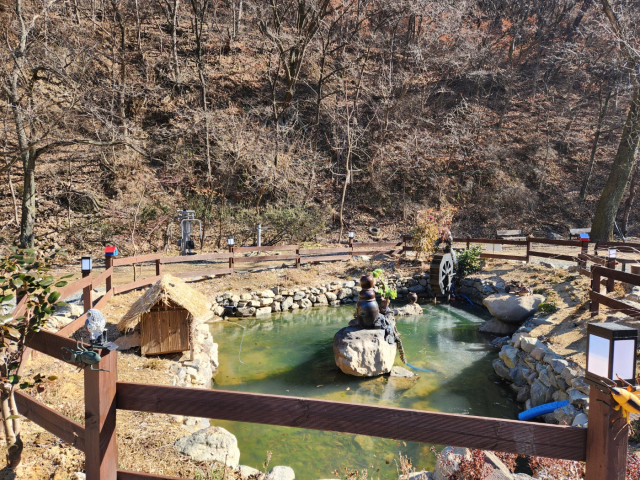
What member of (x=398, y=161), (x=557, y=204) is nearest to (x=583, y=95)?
(x=557, y=204)

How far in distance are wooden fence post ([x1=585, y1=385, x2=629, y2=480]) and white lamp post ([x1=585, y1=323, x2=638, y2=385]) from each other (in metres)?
0.07

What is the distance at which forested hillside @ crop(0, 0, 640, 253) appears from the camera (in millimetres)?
16250

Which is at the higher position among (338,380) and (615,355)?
(615,355)

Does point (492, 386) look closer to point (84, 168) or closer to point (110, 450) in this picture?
point (110, 450)

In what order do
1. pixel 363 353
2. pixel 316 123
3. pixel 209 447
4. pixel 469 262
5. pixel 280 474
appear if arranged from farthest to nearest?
pixel 316 123
pixel 469 262
pixel 363 353
pixel 209 447
pixel 280 474

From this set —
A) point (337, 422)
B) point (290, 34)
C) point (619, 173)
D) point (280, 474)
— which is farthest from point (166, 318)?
point (290, 34)

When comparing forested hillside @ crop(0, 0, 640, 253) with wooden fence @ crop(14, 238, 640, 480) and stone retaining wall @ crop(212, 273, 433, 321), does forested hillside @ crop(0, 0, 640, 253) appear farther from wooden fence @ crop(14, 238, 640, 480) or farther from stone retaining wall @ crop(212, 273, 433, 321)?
wooden fence @ crop(14, 238, 640, 480)

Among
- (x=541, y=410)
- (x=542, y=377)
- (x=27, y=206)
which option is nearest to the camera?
(x=541, y=410)

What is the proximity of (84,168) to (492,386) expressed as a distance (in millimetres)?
16842

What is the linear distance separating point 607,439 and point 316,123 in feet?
67.0

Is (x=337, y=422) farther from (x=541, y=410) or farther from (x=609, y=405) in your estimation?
(x=541, y=410)

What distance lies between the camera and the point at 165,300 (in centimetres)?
606

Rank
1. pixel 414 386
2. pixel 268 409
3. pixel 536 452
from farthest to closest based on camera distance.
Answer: pixel 414 386
pixel 268 409
pixel 536 452

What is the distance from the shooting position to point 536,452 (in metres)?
1.85
